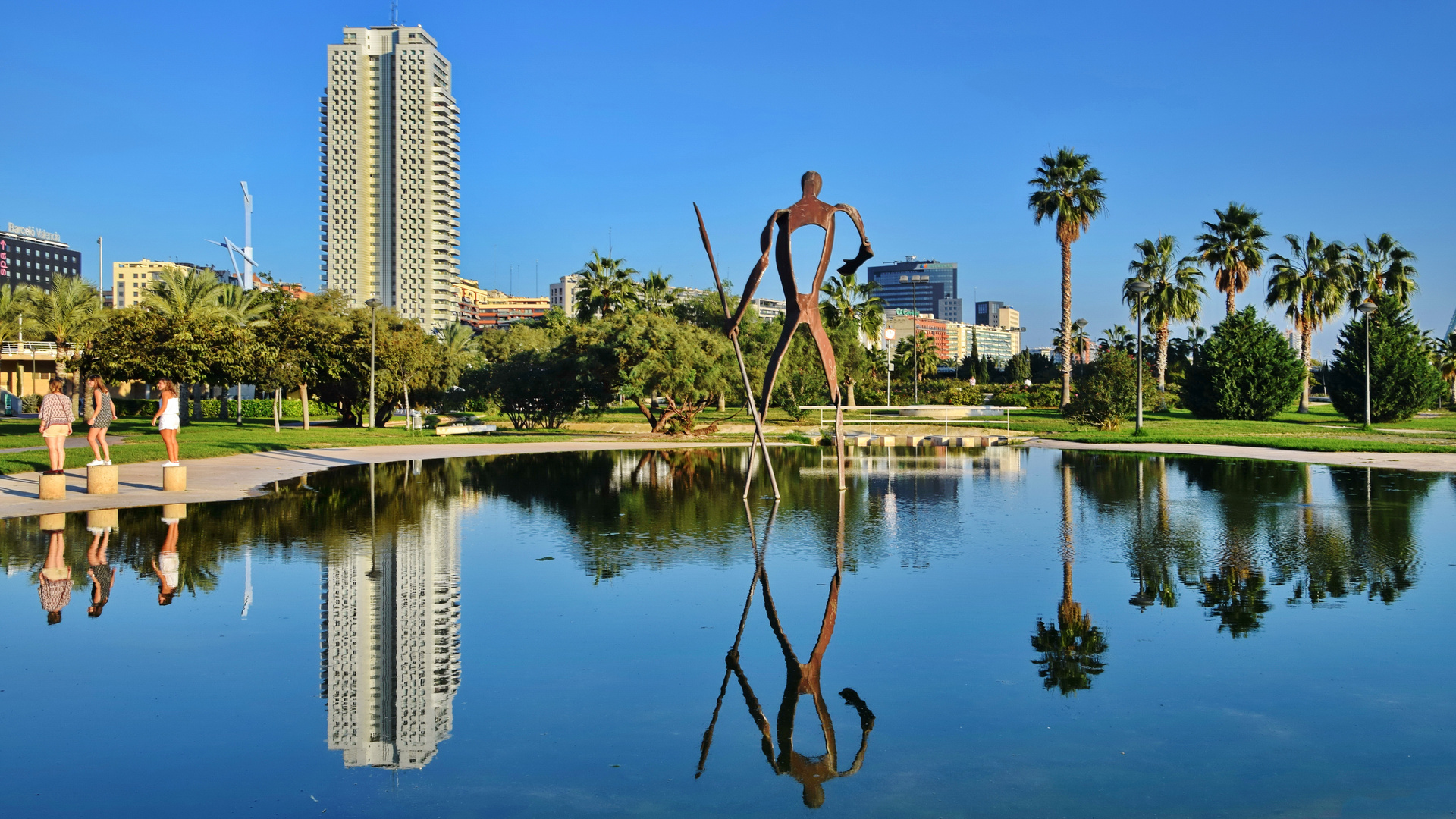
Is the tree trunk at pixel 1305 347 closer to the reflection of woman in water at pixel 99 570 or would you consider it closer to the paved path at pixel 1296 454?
the paved path at pixel 1296 454

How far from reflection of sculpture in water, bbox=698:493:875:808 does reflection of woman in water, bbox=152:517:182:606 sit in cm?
506

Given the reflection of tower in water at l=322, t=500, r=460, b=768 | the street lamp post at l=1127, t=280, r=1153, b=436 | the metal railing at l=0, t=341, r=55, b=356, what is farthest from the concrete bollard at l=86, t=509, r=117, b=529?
the metal railing at l=0, t=341, r=55, b=356

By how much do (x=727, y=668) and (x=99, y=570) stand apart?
696 cm

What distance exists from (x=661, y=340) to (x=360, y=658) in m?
28.9

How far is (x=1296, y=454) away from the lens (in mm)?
26578

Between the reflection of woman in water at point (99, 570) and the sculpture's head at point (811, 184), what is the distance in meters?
10.2

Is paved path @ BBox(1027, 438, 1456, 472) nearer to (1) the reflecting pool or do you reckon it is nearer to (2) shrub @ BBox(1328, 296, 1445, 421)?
(1) the reflecting pool

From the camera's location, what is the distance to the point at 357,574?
961 centimetres

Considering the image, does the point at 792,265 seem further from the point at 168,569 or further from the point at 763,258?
the point at 168,569

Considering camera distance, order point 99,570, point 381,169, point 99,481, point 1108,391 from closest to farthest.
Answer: point 99,570 → point 99,481 → point 1108,391 → point 381,169

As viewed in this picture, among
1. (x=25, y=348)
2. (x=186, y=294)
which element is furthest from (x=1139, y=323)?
(x=25, y=348)

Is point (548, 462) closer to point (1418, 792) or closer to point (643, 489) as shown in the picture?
point (643, 489)

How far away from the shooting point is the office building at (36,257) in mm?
177000

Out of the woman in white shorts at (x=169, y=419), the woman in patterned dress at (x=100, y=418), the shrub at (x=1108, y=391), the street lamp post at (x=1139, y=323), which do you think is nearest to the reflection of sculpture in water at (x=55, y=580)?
the woman in white shorts at (x=169, y=419)
